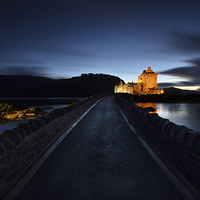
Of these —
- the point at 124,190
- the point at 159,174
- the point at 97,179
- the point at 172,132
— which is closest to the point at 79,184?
the point at 97,179

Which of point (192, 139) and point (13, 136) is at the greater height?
point (192, 139)

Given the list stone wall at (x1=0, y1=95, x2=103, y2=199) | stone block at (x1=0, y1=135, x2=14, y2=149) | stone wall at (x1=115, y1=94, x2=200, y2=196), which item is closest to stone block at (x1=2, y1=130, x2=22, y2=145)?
stone wall at (x1=0, y1=95, x2=103, y2=199)

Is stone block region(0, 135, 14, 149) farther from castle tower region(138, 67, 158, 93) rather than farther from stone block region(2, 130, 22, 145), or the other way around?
castle tower region(138, 67, 158, 93)

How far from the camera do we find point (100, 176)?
3.82 meters

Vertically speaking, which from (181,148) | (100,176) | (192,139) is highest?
(192,139)

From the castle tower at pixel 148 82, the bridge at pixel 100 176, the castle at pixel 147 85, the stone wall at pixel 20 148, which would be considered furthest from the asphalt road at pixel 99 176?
the castle tower at pixel 148 82

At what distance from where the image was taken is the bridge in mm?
3137

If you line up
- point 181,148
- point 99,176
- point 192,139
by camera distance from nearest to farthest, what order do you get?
point 192,139 < point 181,148 < point 99,176

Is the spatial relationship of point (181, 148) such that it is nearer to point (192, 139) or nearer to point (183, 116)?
point (192, 139)

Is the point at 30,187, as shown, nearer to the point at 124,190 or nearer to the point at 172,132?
the point at 124,190

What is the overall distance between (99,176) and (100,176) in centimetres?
3

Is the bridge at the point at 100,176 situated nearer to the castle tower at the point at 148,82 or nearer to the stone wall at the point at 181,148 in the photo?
the stone wall at the point at 181,148

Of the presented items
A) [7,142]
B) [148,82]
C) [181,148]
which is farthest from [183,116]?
[148,82]

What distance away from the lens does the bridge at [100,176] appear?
3.14 metres
